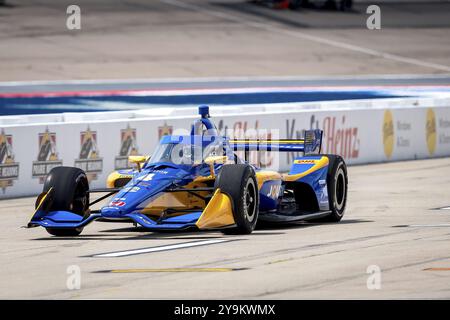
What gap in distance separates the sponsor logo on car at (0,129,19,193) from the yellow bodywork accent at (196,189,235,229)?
7.12 meters

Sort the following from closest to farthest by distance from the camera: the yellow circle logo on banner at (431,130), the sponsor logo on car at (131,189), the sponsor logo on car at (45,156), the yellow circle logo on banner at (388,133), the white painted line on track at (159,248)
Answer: the white painted line on track at (159,248) < the sponsor logo on car at (131,189) < the sponsor logo on car at (45,156) < the yellow circle logo on banner at (388,133) < the yellow circle logo on banner at (431,130)

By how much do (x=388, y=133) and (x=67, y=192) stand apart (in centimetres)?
1326

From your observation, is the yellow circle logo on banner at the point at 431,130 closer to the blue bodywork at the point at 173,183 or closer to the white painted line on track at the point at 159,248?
the blue bodywork at the point at 173,183

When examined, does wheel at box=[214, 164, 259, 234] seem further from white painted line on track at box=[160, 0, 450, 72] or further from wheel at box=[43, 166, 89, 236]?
white painted line on track at box=[160, 0, 450, 72]

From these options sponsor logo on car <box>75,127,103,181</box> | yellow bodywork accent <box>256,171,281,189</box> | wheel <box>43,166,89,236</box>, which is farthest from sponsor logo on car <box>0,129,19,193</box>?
yellow bodywork accent <box>256,171,281,189</box>

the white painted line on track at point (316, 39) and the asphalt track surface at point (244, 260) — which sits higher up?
the white painted line on track at point (316, 39)

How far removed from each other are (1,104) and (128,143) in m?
10.6

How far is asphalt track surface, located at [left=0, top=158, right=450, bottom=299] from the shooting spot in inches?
422

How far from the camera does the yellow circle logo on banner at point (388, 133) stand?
27017 mm

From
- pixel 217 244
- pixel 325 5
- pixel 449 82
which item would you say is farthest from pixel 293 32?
pixel 217 244

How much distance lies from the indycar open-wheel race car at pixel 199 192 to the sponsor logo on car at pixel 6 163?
4.94 m

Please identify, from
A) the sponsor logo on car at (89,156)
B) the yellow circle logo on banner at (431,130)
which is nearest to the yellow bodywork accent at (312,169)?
the sponsor logo on car at (89,156)

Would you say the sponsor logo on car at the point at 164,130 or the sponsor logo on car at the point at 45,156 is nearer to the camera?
the sponsor logo on car at the point at 45,156
